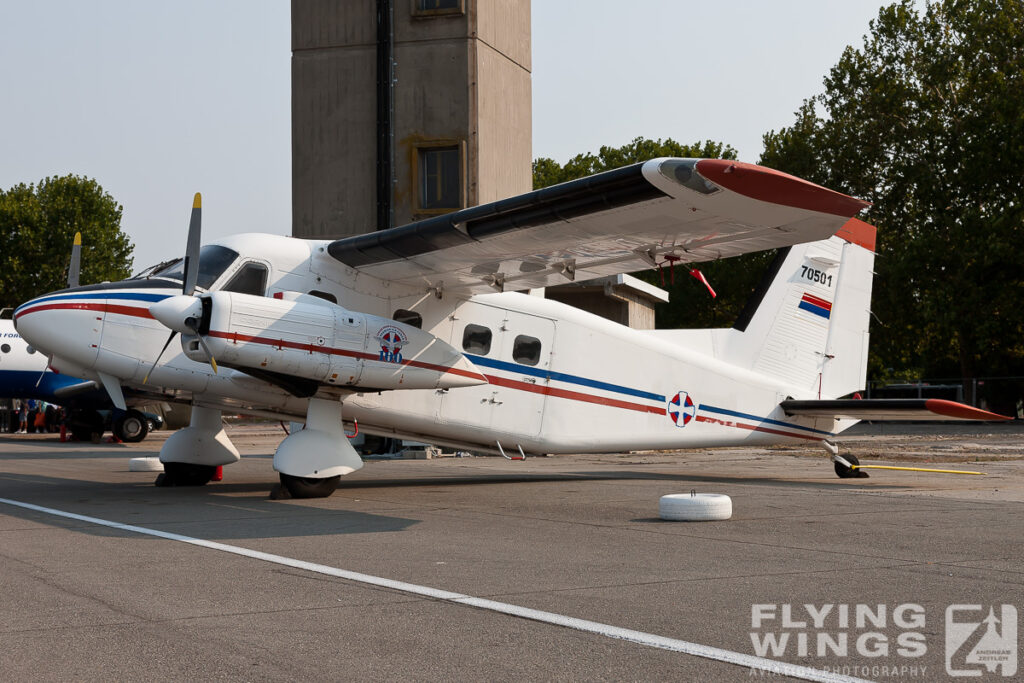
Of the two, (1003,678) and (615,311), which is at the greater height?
(615,311)

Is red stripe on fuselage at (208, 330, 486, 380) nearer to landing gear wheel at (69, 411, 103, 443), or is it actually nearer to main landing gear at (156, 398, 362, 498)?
main landing gear at (156, 398, 362, 498)

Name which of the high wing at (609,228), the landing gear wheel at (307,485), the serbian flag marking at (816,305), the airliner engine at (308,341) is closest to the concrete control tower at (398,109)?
the serbian flag marking at (816,305)

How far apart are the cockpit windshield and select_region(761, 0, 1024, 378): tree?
128 feet

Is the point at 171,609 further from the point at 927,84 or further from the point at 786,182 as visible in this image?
the point at 927,84

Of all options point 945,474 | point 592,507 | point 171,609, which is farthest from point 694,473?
point 171,609

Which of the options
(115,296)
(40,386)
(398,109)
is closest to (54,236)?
(40,386)

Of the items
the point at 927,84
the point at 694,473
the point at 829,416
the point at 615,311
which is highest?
the point at 927,84

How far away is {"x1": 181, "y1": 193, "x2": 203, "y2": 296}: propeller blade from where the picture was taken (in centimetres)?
1192

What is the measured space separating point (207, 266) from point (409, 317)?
270 cm

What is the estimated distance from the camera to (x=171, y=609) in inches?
231

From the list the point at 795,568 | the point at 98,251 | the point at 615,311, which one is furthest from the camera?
the point at 98,251

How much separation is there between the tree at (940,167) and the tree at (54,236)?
41.2m

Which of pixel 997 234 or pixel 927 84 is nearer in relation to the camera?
pixel 997 234

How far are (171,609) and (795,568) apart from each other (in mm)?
4186
